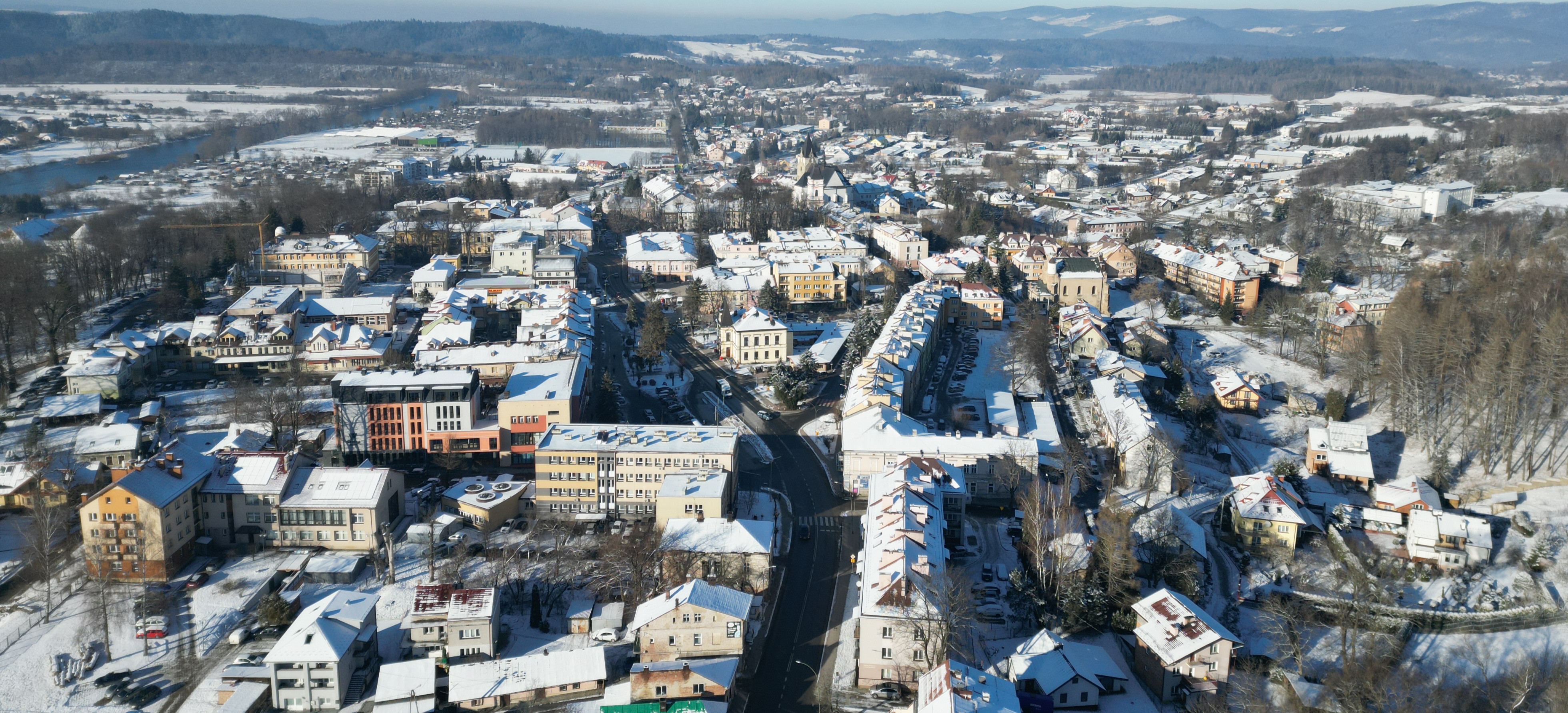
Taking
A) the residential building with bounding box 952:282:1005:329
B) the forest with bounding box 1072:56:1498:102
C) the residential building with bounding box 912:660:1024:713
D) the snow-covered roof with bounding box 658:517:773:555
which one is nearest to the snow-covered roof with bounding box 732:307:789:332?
the residential building with bounding box 952:282:1005:329

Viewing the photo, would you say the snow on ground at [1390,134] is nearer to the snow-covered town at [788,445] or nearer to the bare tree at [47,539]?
the snow-covered town at [788,445]

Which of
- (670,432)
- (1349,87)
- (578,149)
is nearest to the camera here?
(670,432)

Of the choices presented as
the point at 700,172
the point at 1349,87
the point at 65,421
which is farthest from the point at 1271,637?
the point at 1349,87

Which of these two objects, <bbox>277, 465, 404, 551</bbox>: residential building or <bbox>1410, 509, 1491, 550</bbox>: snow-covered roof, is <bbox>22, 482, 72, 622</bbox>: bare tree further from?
<bbox>1410, 509, 1491, 550</bbox>: snow-covered roof

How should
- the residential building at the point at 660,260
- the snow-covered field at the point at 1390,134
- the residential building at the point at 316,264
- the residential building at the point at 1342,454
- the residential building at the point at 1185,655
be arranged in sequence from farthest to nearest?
the snow-covered field at the point at 1390,134
the residential building at the point at 660,260
the residential building at the point at 316,264
the residential building at the point at 1342,454
the residential building at the point at 1185,655

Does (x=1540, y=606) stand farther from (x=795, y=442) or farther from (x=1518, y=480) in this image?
(x=795, y=442)

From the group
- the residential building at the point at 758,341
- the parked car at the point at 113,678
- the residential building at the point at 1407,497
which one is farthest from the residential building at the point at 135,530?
the residential building at the point at 1407,497
